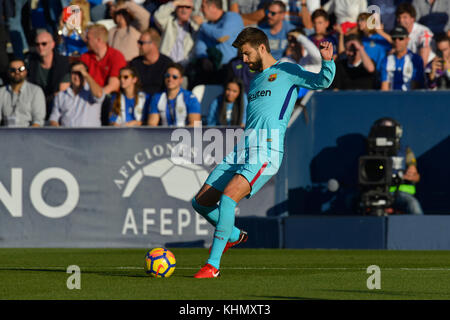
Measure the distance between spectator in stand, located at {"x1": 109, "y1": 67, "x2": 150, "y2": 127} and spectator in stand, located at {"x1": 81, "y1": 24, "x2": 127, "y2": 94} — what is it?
818 millimetres

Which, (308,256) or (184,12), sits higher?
(184,12)

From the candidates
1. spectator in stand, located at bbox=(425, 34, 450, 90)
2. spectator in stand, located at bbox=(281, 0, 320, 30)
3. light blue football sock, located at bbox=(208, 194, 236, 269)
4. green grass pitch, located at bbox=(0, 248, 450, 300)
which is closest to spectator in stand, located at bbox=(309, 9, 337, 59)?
spectator in stand, located at bbox=(281, 0, 320, 30)

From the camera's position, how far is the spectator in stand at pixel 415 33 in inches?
661

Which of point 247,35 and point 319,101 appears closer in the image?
point 247,35

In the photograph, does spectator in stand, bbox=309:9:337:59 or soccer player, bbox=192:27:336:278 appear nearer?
soccer player, bbox=192:27:336:278

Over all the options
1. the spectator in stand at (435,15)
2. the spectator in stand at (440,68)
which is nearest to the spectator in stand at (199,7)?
the spectator in stand at (435,15)

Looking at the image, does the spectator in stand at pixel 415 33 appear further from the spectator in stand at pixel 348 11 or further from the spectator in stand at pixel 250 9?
the spectator in stand at pixel 250 9

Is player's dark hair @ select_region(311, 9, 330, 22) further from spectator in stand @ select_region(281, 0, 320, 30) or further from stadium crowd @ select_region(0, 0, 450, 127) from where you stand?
spectator in stand @ select_region(281, 0, 320, 30)

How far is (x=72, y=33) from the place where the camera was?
18234mm

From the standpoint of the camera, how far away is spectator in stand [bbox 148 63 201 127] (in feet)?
51.7

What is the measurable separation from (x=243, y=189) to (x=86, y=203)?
6.40 metres
